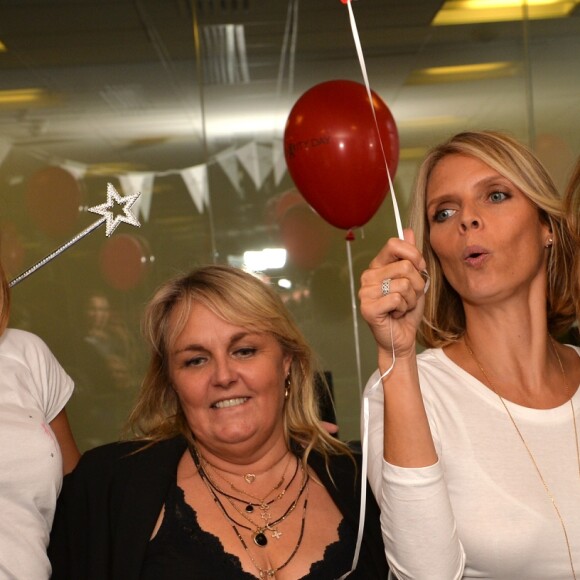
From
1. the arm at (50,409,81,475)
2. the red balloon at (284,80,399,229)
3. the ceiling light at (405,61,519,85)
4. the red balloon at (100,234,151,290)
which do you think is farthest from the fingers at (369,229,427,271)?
the ceiling light at (405,61,519,85)

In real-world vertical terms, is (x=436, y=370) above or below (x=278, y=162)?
below

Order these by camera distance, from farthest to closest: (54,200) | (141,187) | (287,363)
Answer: (141,187)
(54,200)
(287,363)

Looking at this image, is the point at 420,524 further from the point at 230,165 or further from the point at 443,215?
the point at 230,165

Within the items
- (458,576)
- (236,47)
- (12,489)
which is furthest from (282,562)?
(236,47)

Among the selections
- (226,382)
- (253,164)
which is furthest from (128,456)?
(253,164)

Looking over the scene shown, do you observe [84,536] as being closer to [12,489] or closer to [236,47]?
[12,489]

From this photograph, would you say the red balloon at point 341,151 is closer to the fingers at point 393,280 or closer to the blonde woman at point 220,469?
the blonde woman at point 220,469

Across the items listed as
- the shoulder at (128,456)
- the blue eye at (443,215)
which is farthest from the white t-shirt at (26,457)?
the blue eye at (443,215)

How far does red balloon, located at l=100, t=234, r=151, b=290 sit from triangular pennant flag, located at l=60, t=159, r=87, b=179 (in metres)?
0.37

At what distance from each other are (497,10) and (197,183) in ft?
6.12

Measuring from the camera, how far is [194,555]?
179 cm

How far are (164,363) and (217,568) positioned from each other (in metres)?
0.52

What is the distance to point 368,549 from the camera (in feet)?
6.12

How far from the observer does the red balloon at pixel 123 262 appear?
189 inches
